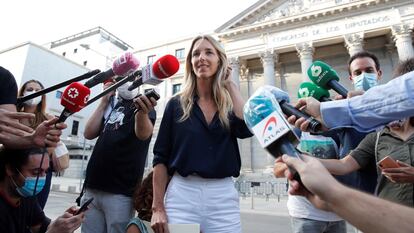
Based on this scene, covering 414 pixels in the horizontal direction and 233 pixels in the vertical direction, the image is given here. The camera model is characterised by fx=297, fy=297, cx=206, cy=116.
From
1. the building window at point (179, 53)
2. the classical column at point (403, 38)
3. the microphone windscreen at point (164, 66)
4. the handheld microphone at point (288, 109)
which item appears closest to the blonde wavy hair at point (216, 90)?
the microphone windscreen at point (164, 66)

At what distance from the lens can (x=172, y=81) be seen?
30.6m

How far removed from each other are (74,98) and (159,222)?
994 millimetres

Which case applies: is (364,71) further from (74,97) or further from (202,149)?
(74,97)

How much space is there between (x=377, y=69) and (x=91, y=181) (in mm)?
2987

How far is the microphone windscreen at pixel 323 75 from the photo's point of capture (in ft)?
7.92

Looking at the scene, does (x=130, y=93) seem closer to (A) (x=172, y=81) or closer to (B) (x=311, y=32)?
(B) (x=311, y=32)

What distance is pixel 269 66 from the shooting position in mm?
23906

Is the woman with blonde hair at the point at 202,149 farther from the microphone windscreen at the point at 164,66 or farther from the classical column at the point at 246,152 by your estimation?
the classical column at the point at 246,152

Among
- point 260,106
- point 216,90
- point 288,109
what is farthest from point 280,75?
point 260,106

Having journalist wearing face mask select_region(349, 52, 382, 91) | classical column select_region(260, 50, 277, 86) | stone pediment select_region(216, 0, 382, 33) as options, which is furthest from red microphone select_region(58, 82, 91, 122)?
stone pediment select_region(216, 0, 382, 33)

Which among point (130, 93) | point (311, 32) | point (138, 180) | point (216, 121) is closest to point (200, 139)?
point (216, 121)

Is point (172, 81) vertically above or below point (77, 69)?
below

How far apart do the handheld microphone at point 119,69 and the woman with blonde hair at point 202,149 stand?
497 millimetres

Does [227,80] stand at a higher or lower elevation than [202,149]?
higher
